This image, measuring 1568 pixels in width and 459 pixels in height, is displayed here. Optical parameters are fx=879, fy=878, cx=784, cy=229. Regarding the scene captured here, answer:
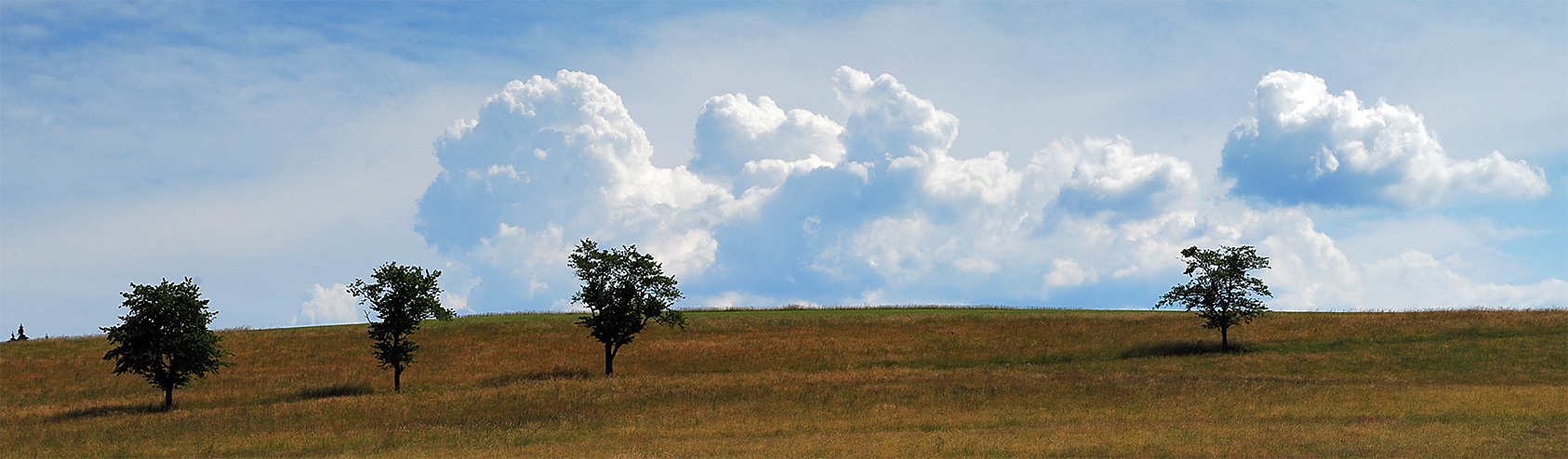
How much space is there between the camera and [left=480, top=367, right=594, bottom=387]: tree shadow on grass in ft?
163

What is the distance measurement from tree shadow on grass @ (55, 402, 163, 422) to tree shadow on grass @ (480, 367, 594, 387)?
15.7m

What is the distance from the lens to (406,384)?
1976 inches

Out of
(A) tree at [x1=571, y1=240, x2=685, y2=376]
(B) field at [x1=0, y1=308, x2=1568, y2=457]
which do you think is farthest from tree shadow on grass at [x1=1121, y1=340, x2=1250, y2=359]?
(A) tree at [x1=571, y1=240, x2=685, y2=376]

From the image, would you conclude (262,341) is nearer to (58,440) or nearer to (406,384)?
(406,384)

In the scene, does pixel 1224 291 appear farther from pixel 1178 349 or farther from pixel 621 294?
pixel 621 294

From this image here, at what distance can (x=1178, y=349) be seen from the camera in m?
57.5

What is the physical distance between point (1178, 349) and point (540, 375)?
133 feet

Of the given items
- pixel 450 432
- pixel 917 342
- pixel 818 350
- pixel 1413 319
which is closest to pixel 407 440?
pixel 450 432

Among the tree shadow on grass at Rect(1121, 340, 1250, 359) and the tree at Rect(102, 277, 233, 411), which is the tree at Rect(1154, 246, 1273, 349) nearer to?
the tree shadow on grass at Rect(1121, 340, 1250, 359)

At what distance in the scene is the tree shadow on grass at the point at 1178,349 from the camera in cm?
5638

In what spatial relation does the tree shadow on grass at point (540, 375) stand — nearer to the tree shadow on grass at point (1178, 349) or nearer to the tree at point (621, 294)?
the tree at point (621, 294)

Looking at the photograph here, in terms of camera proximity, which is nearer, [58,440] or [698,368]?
[58,440]

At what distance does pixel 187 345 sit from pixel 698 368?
26983 mm

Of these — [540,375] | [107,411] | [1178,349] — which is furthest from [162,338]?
[1178,349]
